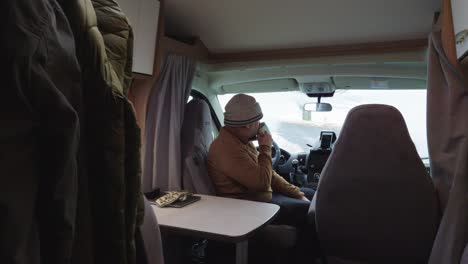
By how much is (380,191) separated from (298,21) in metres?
1.16

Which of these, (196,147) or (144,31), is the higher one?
(144,31)

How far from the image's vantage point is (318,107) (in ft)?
8.94

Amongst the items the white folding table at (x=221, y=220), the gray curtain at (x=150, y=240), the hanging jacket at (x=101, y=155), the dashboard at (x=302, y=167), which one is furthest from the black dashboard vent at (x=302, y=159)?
the hanging jacket at (x=101, y=155)

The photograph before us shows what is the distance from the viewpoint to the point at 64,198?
417mm

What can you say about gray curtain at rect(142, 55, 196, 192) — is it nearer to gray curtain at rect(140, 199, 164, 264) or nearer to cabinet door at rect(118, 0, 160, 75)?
cabinet door at rect(118, 0, 160, 75)

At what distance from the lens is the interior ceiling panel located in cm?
179

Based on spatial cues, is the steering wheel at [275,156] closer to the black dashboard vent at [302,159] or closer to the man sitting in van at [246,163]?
the black dashboard vent at [302,159]

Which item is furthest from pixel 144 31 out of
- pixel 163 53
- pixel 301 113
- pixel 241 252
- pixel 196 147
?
pixel 301 113

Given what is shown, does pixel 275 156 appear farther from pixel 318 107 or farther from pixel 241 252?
pixel 241 252

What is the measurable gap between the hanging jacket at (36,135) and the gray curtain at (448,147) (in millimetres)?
1188

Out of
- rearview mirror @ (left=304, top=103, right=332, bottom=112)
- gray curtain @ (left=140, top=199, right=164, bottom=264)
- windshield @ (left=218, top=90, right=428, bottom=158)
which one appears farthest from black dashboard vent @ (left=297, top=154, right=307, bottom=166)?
gray curtain @ (left=140, top=199, right=164, bottom=264)

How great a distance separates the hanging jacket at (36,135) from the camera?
14.3 inches

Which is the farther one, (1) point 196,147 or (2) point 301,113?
(2) point 301,113

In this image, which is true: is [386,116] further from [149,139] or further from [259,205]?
[149,139]
